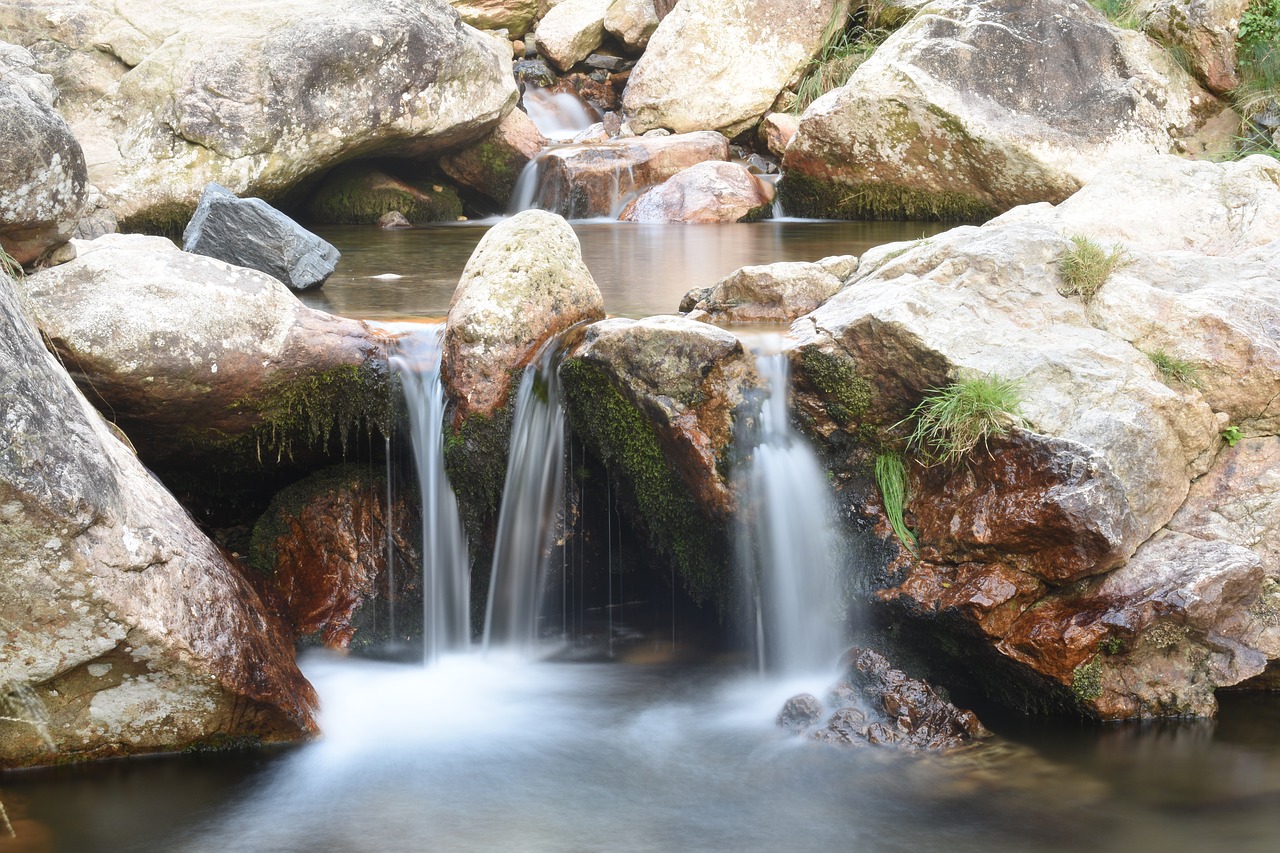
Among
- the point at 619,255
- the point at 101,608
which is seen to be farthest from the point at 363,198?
the point at 101,608

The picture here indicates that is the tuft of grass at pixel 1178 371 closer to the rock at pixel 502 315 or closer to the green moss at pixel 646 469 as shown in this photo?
the green moss at pixel 646 469

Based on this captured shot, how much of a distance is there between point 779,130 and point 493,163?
3317 millimetres

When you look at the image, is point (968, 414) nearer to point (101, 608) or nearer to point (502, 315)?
point (502, 315)

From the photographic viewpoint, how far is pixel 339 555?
5.13 meters

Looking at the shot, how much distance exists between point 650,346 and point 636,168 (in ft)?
25.2

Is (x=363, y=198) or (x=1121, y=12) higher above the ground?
(x=1121, y=12)

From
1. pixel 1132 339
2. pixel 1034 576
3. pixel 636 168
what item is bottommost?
pixel 1034 576

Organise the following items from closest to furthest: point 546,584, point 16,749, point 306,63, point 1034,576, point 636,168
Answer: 1. point 16,749
2. point 1034,576
3. point 546,584
4. point 306,63
5. point 636,168

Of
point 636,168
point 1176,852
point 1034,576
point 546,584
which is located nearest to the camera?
point 1176,852

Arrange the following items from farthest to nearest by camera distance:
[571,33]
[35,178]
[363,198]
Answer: [571,33]
[363,198]
[35,178]

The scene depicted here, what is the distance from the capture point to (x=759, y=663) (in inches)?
182

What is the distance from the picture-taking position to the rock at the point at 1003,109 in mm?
10148

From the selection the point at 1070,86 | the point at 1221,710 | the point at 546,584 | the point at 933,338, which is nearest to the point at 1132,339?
A: the point at 933,338

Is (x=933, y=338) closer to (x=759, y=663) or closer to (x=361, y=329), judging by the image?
(x=759, y=663)
